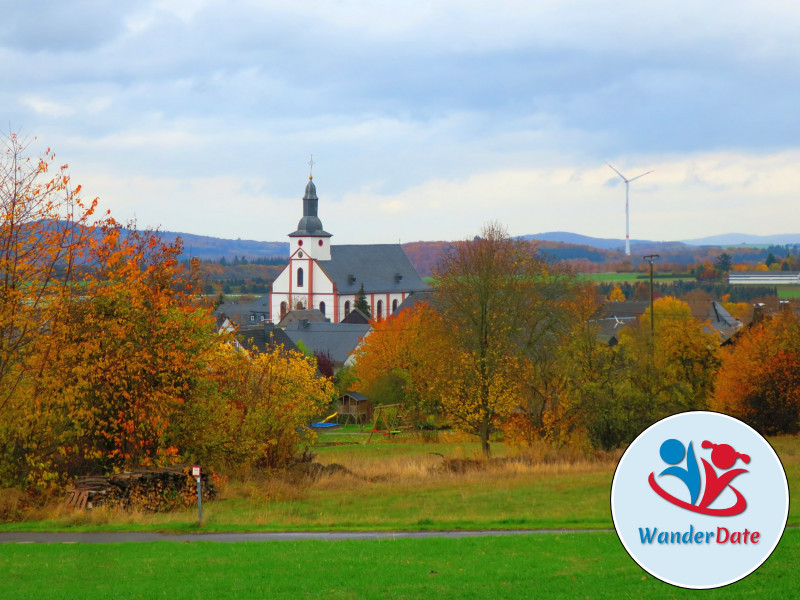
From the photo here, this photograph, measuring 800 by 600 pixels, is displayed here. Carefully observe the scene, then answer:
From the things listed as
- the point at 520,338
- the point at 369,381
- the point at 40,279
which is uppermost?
the point at 40,279

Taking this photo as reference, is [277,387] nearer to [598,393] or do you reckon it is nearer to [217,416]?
[217,416]

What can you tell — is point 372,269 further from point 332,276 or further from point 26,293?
point 26,293

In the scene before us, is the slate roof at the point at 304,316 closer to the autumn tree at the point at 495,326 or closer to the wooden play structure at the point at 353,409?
the wooden play structure at the point at 353,409

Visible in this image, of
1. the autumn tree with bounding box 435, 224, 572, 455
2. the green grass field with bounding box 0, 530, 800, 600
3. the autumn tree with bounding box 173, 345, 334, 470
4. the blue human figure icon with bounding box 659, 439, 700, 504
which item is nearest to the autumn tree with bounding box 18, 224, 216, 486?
the autumn tree with bounding box 173, 345, 334, 470

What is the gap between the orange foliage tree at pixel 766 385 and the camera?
4506 cm

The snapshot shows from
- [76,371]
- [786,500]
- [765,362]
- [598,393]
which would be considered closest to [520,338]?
[598,393]

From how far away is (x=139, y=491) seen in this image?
22094 mm

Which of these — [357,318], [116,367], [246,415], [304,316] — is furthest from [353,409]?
[304,316]

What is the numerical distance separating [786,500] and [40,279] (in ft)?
62.7

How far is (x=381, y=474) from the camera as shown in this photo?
2894 centimetres

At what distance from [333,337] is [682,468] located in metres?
80.5

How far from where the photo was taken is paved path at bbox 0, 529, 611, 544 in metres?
17.5

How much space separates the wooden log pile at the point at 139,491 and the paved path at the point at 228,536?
2.60 meters

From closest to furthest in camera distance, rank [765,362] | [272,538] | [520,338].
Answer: [272,538]
[520,338]
[765,362]
